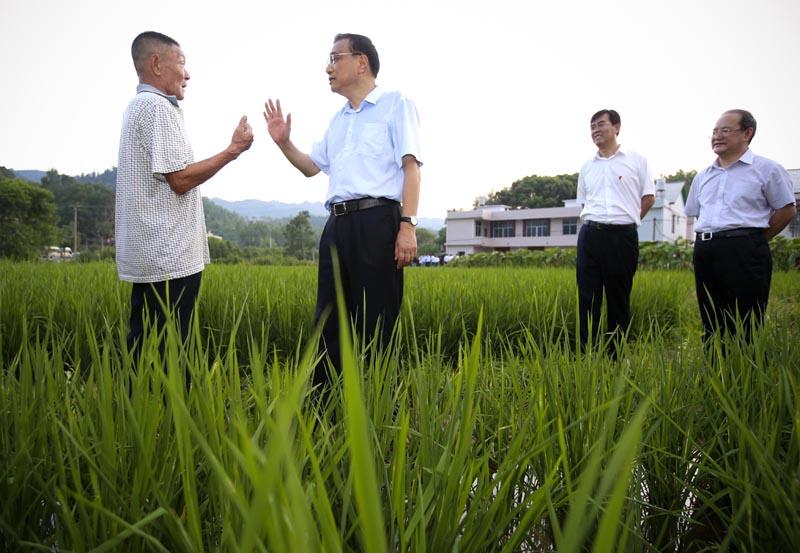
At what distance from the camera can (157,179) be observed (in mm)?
1896

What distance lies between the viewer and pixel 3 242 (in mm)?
Answer: 23688

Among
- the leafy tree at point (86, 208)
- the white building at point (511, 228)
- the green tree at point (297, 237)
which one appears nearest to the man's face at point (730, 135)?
the white building at point (511, 228)

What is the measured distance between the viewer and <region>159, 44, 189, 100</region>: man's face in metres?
1.96

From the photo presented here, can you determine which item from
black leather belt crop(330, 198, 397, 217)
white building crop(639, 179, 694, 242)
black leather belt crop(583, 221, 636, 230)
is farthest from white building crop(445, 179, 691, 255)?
black leather belt crop(330, 198, 397, 217)

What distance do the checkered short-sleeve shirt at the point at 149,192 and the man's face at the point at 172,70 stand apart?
8 cm

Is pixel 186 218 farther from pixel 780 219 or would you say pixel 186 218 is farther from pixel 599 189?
pixel 780 219

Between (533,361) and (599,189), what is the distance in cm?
227

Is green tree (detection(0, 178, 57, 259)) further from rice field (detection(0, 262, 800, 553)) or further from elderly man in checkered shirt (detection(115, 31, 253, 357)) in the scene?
rice field (detection(0, 262, 800, 553))

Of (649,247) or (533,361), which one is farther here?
(649,247)

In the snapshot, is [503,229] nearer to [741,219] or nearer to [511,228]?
[511,228]

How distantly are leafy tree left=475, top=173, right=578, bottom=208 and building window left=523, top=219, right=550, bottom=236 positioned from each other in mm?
16089

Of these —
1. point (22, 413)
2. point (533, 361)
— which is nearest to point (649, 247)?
point (533, 361)

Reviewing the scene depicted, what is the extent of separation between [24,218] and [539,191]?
5011 centimetres

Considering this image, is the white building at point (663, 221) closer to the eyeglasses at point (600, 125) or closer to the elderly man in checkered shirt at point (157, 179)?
the eyeglasses at point (600, 125)
